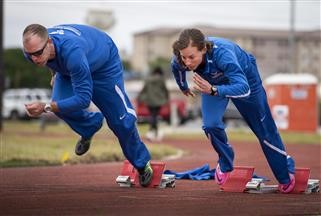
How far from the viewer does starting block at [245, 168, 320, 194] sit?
755 centimetres

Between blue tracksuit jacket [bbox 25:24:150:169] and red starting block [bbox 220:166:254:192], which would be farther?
red starting block [bbox 220:166:254:192]

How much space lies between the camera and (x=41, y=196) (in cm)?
695

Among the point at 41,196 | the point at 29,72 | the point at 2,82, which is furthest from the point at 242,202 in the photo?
the point at 29,72

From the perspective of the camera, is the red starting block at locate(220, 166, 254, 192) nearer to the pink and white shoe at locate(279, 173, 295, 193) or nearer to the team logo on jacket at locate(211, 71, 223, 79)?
the pink and white shoe at locate(279, 173, 295, 193)

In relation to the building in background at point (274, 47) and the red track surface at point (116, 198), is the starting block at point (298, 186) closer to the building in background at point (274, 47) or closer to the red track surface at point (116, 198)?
the red track surface at point (116, 198)

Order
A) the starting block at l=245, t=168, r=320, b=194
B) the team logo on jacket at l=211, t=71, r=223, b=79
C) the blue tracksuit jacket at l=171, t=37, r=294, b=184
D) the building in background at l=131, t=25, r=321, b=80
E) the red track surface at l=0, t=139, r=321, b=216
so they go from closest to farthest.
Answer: the red track surface at l=0, t=139, r=321, b=216, the blue tracksuit jacket at l=171, t=37, r=294, b=184, the team logo on jacket at l=211, t=71, r=223, b=79, the starting block at l=245, t=168, r=320, b=194, the building in background at l=131, t=25, r=321, b=80

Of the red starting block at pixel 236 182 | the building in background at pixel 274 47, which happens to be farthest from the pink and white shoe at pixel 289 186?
the building in background at pixel 274 47

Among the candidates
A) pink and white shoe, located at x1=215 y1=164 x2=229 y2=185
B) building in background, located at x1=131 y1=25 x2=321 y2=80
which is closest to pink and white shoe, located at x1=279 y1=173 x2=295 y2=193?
pink and white shoe, located at x1=215 y1=164 x2=229 y2=185

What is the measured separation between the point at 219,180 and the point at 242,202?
1117 millimetres

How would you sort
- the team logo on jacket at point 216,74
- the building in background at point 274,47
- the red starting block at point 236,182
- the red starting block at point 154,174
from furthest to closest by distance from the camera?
the building in background at point 274,47 → the red starting block at point 154,174 → the red starting block at point 236,182 → the team logo on jacket at point 216,74

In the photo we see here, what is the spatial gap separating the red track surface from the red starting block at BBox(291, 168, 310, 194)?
0.76ft

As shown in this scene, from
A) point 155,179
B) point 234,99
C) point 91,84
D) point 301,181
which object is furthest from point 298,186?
point 91,84

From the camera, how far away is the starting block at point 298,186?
24.8 ft

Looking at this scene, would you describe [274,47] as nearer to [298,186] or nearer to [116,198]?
[298,186]
